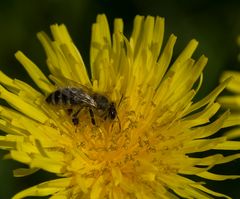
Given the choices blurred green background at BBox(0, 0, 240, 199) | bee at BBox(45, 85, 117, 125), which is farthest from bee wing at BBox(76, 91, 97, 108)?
blurred green background at BBox(0, 0, 240, 199)

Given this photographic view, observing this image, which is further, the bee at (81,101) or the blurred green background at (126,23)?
the blurred green background at (126,23)

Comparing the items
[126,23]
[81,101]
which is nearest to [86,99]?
[81,101]

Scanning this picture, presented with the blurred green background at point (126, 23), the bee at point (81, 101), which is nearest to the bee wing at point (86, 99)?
the bee at point (81, 101)

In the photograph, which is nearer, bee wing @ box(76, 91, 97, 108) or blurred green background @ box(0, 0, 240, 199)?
bee wing @ box(76, 91, 97, 108)

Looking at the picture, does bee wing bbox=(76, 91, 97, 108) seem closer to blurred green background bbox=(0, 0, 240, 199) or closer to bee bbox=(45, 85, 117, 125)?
bee bbox=(45, 85, 117, 125)

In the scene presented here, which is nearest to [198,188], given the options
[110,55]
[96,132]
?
[96,132]

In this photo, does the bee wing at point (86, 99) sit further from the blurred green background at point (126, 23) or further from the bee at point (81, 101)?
the blurred green background at point (126, 23)

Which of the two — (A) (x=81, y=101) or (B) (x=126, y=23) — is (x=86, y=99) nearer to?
(A) (x=81, y=101)
